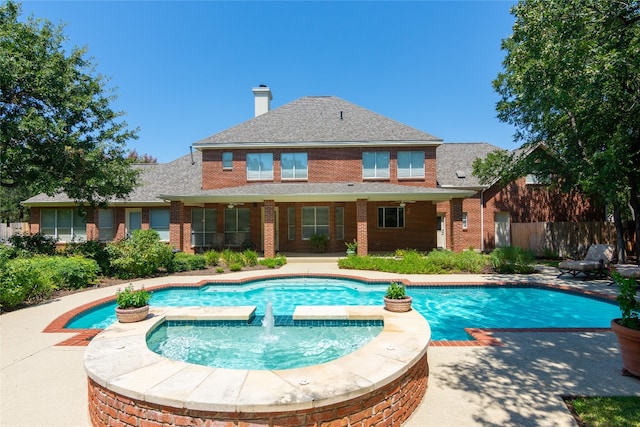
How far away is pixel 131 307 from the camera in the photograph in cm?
668

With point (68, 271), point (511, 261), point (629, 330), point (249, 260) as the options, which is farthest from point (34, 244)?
point (511, 261)

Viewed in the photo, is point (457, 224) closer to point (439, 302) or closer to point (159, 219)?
point (439, 302)

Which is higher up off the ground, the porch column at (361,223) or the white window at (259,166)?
the white window at (259,166)

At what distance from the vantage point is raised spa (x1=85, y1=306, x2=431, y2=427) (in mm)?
3305

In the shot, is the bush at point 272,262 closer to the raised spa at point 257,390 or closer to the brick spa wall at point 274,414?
the raised spa at point 257,390

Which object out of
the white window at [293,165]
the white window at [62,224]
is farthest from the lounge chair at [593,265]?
the white window at [62,224]

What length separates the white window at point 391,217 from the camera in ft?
70.5

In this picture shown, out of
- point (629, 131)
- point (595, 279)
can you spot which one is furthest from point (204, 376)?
point (629, 131)

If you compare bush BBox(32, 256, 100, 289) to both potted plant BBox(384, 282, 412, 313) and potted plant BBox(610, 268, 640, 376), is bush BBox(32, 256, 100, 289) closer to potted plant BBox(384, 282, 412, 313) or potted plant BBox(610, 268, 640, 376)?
potted plant BBox(384, 282, 412, 313)

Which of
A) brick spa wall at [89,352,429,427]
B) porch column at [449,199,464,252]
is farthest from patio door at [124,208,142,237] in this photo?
brick spa wall at [89,352,429,427]

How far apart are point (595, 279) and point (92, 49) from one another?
75.9 feet

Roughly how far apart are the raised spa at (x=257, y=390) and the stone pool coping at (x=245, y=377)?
10mm

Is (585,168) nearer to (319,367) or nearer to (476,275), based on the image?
(476,275)

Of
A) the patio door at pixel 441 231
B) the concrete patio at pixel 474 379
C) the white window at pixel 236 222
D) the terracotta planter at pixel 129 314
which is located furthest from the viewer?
the patio door at pixel 441 231
